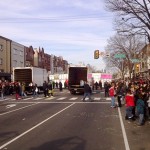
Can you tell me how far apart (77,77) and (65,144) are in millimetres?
32621

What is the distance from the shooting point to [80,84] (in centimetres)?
4284

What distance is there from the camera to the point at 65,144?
11.0 meters

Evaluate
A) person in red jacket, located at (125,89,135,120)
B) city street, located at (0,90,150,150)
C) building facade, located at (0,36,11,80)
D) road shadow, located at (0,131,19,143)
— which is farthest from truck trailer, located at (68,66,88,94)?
road shadow, located at (0,131,19,143)

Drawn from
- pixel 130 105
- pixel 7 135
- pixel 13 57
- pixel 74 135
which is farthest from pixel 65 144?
pixel 13 57

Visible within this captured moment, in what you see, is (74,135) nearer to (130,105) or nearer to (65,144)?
(65,144)

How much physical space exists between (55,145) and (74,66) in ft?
106

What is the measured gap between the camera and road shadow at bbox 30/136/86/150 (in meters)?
10.4

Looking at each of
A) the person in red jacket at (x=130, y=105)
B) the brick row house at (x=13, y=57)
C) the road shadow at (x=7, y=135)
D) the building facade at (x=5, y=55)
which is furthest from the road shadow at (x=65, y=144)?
the building facade at (x=5, y=55)

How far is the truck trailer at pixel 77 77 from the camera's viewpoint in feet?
141

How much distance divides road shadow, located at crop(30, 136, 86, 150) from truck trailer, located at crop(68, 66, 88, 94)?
3107 cm

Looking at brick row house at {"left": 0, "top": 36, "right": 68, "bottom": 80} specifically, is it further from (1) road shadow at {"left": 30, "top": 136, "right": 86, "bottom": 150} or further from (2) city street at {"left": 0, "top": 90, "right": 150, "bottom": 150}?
(1) road shadow at {"left": 30, "top": 136, "right": 86, "bottom": 150}

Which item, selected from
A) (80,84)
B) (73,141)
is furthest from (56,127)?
(80,84)

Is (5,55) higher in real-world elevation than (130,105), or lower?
higher

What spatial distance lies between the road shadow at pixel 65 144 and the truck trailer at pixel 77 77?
31.1 metres
